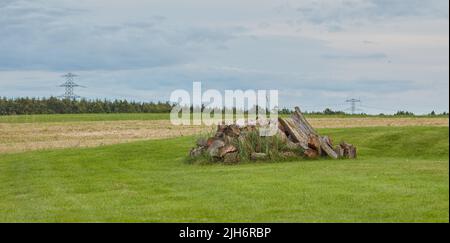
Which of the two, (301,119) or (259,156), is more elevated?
(301,119)

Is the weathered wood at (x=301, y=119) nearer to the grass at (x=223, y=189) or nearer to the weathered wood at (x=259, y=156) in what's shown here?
the grass at (x=223, y=189)

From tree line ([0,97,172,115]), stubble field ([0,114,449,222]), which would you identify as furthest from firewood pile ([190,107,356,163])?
tree line ([0,97,172,115])

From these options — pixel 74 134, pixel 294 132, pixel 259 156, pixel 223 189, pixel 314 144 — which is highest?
pixel 294 132

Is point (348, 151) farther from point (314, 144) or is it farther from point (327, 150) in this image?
point (314, 144)

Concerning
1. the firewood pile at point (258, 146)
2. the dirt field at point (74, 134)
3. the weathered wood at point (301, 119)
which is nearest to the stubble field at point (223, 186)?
the firewood pile at point (258, 146)

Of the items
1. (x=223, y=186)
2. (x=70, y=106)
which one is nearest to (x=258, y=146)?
(x=223, y=186)

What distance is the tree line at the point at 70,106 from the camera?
87438 millimetres

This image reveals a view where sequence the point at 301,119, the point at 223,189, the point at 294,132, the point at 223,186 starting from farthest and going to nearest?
1. the point at 301,119
2. the point at 294,132
3. the point at 223,186
4. the point at 223,189

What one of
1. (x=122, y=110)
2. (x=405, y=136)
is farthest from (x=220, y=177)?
(x=122, y=110)

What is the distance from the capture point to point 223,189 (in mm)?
18672

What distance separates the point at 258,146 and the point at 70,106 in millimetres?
65428

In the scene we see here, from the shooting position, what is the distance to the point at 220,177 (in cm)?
2166
